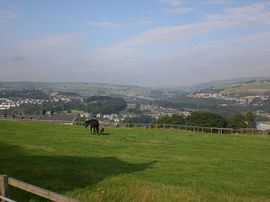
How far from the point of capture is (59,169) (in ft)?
59.9

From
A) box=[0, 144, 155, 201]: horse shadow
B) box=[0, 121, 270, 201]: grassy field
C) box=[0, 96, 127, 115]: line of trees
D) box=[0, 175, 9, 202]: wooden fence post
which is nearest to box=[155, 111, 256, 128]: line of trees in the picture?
box=[0, 121, 270, 201]: grassy field

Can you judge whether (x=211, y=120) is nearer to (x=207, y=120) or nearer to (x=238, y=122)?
(x=207, y=120)

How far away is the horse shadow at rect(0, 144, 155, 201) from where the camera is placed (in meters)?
15.5

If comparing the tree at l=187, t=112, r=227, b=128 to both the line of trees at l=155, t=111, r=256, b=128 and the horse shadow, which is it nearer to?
the line of trees at l=155, t=111, r=256, b=128

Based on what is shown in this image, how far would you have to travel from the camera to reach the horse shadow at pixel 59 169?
1546cm

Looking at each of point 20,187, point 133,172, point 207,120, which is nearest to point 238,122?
point 207,120

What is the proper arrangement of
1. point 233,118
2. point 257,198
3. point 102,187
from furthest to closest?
point 233,118 → point 257,198 → point 102,187

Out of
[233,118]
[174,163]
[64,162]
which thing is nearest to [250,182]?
[174,163]

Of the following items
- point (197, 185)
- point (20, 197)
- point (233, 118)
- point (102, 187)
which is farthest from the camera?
point (233, 118)

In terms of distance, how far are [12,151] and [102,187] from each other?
10084 mm

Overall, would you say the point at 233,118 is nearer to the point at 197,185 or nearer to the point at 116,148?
the point at 116,148

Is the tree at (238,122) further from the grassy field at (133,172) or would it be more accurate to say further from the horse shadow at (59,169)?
the horse shadow at (59,169)

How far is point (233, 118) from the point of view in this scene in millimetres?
79562

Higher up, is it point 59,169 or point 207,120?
point 59,169
